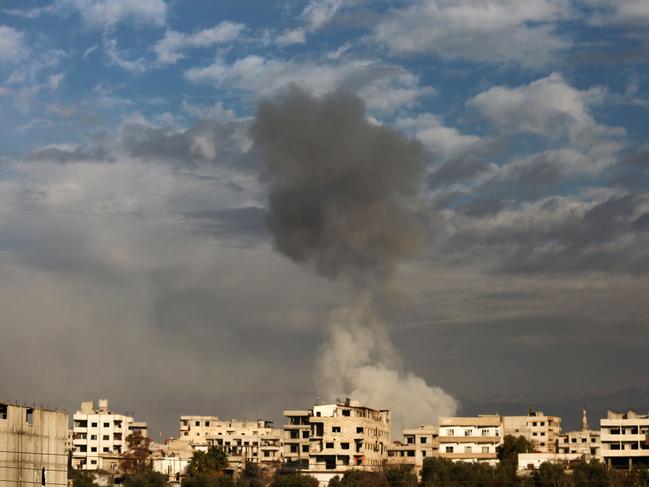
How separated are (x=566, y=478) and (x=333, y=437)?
42382mm

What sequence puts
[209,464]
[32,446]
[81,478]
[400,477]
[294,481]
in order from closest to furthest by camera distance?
[32,446]
[294,481]
[81,478]
[400,477]
[209,464]

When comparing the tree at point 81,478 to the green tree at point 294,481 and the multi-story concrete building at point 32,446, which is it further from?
the multi-story concrete building at point 32,446

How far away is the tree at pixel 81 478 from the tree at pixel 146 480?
5.31 meters

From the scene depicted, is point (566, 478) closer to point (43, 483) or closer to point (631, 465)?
point (631, 465)

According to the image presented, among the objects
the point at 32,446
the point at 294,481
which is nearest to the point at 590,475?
the point at 294,481

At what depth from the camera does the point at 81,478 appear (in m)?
181

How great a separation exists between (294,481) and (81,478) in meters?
31.5

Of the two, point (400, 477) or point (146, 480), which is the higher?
point (400, 477)

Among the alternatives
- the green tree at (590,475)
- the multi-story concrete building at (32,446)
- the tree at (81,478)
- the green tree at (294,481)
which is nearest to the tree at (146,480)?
the tree at (81,478)

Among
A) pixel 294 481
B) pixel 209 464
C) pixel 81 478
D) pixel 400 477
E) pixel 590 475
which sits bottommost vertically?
pixel 294 481

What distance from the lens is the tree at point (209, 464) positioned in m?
181

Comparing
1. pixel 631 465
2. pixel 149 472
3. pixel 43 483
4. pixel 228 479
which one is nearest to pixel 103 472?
pixel 149 472

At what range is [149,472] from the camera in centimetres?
18488

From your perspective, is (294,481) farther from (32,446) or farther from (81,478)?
(32,446)
